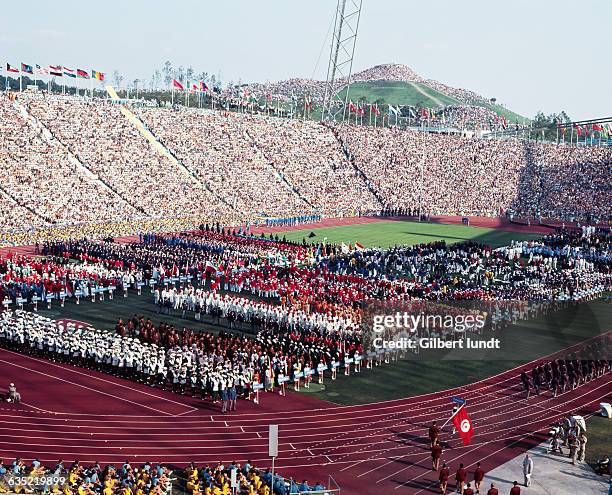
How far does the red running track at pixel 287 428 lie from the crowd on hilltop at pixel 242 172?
106 feet

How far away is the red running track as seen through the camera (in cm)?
2033

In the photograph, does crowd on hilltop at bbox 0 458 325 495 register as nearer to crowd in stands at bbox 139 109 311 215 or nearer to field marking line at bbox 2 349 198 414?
field marking line at bbox 2 349 198 414

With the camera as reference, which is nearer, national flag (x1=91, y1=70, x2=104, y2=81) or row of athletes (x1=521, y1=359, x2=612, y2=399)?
row of athletes (x1=521, y1=359, x2=612, y2=399)

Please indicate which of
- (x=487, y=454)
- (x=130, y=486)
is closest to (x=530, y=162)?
(x=487, y=454)

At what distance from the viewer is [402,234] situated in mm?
67062

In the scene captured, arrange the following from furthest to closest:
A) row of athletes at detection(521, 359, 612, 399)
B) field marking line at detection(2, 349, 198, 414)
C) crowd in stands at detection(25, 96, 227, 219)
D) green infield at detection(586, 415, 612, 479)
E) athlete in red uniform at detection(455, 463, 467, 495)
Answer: crowd in stands at detection(25, 96, 227, 219) → row of athletes at detection(521, 359, 612, 399) → field marking line at detection(2, 349, 198, 414) → green infield at detection(586, 415, 612, 479) → athlete in red uniform at detection(455, 463, 467, 495)

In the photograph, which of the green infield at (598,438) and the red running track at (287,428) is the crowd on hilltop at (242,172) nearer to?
the red running track at (287,428)

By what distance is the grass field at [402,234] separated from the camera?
62594 millimetres

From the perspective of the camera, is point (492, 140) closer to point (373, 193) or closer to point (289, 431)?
point (373, 193)

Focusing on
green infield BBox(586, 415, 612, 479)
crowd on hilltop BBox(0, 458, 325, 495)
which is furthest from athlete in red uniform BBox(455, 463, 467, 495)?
green infield BBox(586, 415, 612, 479)

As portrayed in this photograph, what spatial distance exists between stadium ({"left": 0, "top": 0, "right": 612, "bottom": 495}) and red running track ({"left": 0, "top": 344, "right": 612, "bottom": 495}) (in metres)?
0.08

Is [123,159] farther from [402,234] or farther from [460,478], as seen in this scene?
[460,478]

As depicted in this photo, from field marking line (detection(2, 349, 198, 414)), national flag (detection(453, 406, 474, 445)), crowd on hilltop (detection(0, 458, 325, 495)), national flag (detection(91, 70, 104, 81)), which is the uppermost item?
national flag (detection(91, 70, 104, 81))

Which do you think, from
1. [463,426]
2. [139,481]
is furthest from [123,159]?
[139,481]
